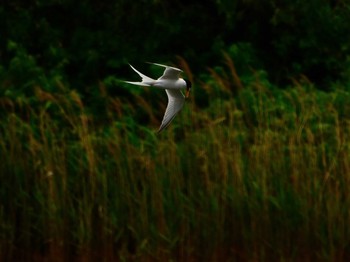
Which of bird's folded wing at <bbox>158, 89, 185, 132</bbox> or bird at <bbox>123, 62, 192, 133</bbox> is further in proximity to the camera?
bird's folded wing at <bbox>158, 89, 185, 132</bbox>

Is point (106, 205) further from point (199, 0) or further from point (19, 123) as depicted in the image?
point (199, 0)

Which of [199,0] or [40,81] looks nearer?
[40,81]

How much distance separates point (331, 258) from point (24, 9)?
6.44 meters

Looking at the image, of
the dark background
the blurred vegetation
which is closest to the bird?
the blurred vegetation

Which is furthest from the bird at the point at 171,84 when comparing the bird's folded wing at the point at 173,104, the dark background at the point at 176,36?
the dark background at the point at 176,36

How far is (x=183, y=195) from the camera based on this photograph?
694 cm

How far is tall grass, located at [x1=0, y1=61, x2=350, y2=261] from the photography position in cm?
686

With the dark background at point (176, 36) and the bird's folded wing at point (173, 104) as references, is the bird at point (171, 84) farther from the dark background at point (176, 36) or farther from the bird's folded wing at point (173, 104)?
the dark background at point (176, 36)

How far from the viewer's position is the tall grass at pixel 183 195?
270 inches

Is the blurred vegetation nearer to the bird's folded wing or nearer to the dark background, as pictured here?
the bird's folded wing

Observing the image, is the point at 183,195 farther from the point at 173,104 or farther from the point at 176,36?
the point at 176,36

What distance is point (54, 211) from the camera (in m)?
7.08

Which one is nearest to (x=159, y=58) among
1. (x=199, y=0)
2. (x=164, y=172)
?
(x=199, y=0)

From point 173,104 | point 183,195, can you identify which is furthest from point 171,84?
point 183,195
